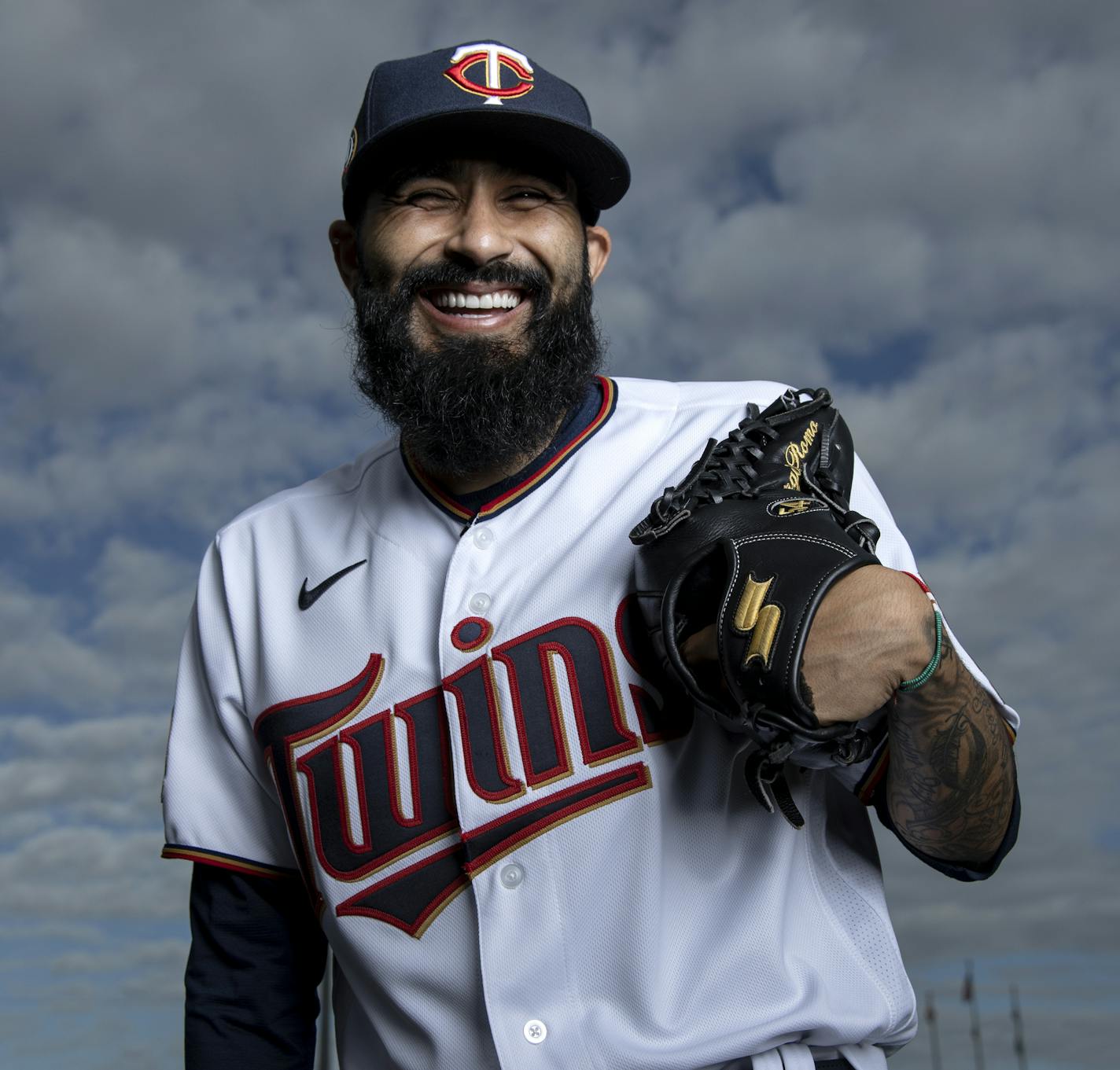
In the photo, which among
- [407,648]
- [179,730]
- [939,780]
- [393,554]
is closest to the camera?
[939,780]

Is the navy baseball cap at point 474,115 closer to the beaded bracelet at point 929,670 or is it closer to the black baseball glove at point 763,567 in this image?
the black baseball glove at point 763,567

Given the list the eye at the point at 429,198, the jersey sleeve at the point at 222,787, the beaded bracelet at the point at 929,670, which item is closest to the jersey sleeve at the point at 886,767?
the beaded bracelet at the point at 929,670

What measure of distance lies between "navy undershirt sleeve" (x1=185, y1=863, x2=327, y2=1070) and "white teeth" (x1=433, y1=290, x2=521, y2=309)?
4.51 feet

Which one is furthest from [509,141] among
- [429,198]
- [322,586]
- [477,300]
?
[322,586]

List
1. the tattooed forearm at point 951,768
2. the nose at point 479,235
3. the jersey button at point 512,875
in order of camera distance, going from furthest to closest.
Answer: the nose at point 479,235, the jersey button at point 512,875, the tattooed forearm at point 951,768

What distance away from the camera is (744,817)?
2.30 metres

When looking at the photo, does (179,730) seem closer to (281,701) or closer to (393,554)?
(281,701)

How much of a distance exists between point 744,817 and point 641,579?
48cm

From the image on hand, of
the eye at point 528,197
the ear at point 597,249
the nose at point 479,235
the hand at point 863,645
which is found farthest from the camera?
the ear at point 597,249

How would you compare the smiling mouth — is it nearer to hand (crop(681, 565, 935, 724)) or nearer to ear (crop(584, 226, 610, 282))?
ear (crop(584, 226, 610, 282))

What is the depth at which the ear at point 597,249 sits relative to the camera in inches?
122

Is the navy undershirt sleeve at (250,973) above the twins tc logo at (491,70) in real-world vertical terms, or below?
below

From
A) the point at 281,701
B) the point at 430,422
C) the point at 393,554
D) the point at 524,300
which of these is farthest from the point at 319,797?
the point at 524,300

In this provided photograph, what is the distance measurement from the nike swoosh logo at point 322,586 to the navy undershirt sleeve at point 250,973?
2.13 feet
